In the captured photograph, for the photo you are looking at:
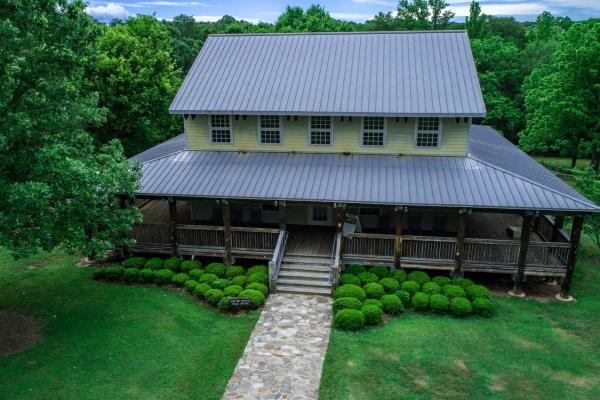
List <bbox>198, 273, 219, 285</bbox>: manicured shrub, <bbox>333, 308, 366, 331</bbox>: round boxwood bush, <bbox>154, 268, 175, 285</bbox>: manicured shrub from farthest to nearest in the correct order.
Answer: <bbox>154, 268, 175, 285</bbox>: manicured shrub → <bbox>198, 273, 219, 285</bbox>: manicured shrub → <bbox>333, 308, 366, 331</bbox>: round boxwood bush

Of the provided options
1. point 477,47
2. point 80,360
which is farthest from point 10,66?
point 477,47

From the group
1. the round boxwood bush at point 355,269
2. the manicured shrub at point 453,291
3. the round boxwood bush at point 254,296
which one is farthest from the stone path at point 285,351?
the manicured shrub at point 453,291

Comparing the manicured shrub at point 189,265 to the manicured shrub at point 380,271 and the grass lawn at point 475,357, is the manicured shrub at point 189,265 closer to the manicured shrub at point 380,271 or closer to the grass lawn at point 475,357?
the grass lawn at point 475,357

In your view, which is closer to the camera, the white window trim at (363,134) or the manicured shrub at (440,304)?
the manicured shrub at (440,304)

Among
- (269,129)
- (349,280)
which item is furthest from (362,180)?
(269,129)

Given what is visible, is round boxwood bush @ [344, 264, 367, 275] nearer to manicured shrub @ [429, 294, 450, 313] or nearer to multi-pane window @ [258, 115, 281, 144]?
manicured shrub @ [429, 294, 450, 313]

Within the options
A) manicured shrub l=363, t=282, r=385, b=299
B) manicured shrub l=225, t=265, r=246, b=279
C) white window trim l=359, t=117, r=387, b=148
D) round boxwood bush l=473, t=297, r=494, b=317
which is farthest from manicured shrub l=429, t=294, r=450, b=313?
manicured shrub l=225, t=265, r=246, b=279

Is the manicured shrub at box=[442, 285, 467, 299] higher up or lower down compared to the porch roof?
lower down
